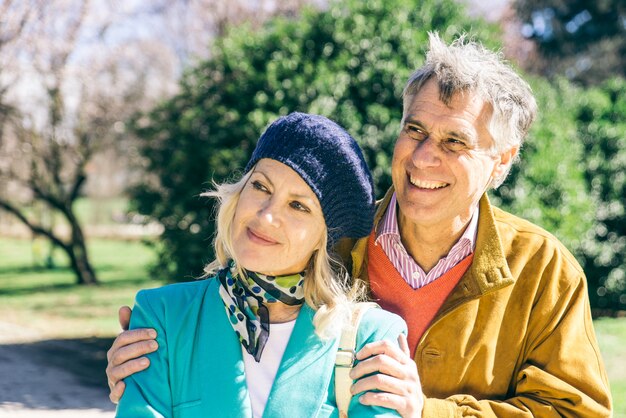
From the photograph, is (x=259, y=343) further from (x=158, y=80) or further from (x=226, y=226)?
(x=158, y=80)

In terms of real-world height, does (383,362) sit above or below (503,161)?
below

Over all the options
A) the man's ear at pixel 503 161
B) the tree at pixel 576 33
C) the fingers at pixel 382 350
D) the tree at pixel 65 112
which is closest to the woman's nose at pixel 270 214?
the fingers at pixel 382 350

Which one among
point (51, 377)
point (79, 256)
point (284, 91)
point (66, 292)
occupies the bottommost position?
point (66, 292)

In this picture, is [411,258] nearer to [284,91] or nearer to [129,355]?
[129,355]

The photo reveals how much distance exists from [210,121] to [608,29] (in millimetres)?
19103

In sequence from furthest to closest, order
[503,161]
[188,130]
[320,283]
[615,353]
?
[615,353] < [188,130] < [503,161] < [320,283]

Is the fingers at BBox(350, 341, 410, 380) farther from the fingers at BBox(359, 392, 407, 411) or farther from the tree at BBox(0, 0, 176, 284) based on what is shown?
the tree at BBox(0, 0, 176, 284)

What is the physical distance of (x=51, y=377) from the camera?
6926mm

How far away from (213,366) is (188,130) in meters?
4.34

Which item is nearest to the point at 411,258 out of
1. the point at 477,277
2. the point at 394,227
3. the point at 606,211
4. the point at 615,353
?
the point at 394,227

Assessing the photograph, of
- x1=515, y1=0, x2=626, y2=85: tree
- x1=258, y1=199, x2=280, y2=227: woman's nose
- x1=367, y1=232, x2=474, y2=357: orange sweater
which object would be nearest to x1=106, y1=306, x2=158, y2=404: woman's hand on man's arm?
x1=258, y1=199, x2=280, y2=227: woman's nose

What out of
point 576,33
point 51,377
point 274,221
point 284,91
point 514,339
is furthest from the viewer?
point 576,33

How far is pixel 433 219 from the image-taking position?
2.64 meters

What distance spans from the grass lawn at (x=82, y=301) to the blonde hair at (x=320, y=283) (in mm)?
4079
